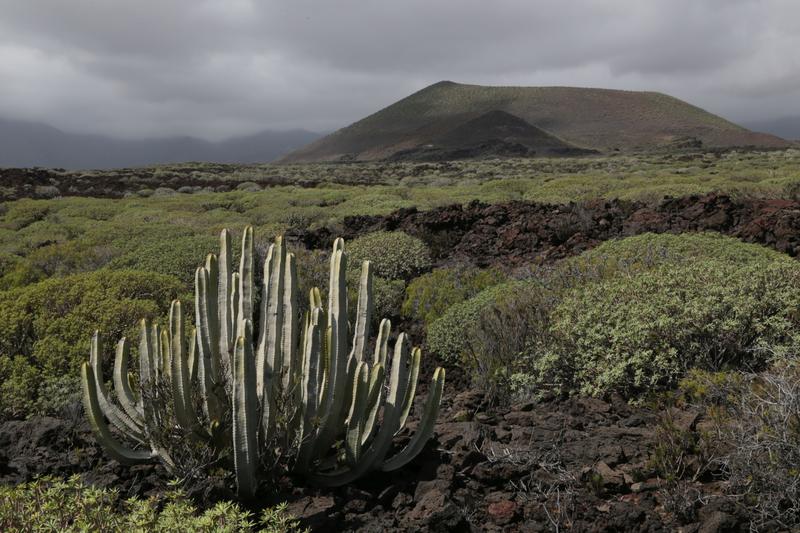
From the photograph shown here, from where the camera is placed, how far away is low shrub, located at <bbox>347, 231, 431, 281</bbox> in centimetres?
848

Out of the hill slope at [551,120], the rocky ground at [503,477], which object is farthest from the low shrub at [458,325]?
the hill slope at [551,120]

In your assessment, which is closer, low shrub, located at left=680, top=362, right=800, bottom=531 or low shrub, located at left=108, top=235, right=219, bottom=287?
low shrub, located at left=680, top=362, right=800, bottom=531

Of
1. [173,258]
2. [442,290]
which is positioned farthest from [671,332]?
[173,258]

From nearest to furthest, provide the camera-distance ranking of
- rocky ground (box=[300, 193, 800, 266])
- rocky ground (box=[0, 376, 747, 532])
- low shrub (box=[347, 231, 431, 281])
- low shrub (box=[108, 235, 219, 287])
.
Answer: rocky ground (box=[0, 376, 747, 532])
low shrub (box=[108, 235, 219, 287])
rocky ground (box=[300, 193, 800, 266])
low shrub (box=[347, 231, 431, 281])

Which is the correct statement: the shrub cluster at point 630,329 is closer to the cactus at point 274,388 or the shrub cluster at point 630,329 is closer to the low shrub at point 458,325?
the low shrub at point 458,325

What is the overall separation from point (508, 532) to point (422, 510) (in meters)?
0.41

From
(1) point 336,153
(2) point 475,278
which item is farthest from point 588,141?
(2) point 475,278

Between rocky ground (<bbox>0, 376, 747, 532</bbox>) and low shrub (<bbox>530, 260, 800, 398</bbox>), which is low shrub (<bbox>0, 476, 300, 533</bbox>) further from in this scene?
low shrub (<bbox>530, 260, 800, 398</bbox>)

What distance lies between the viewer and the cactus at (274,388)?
300 cm

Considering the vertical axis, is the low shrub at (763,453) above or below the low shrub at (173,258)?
below

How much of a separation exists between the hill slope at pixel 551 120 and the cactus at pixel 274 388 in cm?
11869

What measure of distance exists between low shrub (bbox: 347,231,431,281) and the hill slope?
11321cm

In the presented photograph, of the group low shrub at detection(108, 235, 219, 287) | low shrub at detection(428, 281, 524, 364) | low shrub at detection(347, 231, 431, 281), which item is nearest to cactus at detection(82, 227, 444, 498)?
low shrub at detection(428, 281, 524, 364)

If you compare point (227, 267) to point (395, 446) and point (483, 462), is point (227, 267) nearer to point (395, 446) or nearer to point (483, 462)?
point (395, 446)
